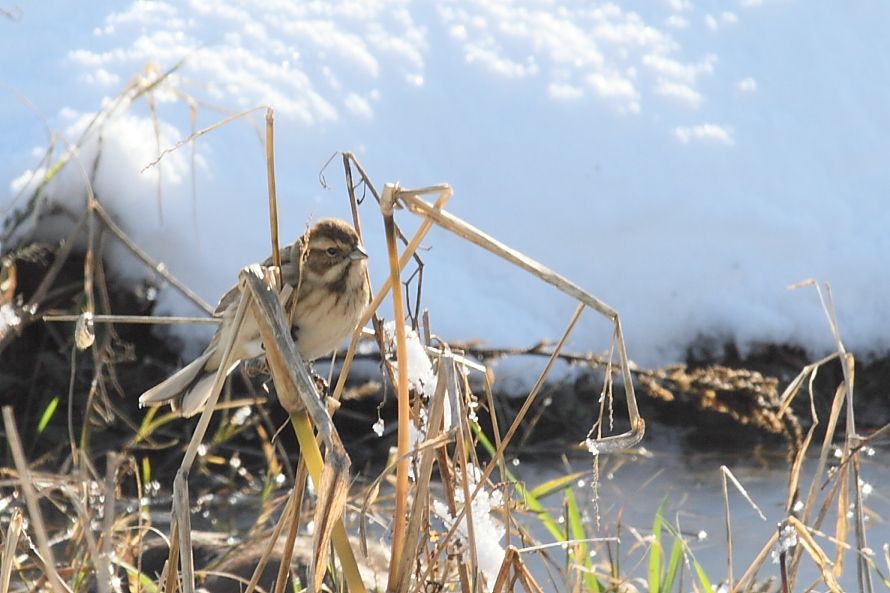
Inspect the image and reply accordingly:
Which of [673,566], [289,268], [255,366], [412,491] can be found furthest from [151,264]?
[673,566]

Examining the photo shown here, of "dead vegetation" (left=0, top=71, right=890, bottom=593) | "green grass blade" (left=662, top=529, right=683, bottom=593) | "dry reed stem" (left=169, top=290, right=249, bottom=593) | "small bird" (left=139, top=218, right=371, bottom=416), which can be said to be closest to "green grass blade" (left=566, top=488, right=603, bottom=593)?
"dead vegetation" (left=0, top=71, right=890, bottom=593)

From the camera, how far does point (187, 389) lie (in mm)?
2625

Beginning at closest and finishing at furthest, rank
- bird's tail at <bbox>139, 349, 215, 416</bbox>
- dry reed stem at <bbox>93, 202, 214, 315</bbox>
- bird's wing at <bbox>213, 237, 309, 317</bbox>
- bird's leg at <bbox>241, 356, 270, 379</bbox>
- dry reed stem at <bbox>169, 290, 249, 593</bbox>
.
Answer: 1. dry reed stem at <bbox>169, 290, 249, 593</bbox>
2. bird's wing at <bbox>213, 237, 309, 317</bbox>
3. bird's tail at <bbox>139, 349, 215, 416</bbox>
4. bird's leg at <bbox>241, 356, 270, 379</bbox>
5. dry reed stem at <bbox>93, 202, 214, 315</bbox>

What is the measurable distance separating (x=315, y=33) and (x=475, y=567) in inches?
182

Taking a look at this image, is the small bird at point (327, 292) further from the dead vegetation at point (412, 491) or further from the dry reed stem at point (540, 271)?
the dry reed stem at point (540, 271)

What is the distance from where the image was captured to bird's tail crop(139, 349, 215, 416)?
101 inches

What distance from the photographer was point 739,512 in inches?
181

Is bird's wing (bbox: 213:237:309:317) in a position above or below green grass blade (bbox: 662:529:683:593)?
above

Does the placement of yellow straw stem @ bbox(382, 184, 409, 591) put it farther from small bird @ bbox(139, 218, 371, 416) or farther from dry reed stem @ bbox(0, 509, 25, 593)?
small bird @ bbox(139, 218, 371, 416)

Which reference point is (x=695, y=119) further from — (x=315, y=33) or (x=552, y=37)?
(x=315, y=33)

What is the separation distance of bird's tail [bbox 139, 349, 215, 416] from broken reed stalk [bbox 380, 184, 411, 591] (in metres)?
0.58

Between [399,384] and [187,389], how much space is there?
0.73 m

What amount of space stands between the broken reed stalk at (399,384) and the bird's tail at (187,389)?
22.9 inches

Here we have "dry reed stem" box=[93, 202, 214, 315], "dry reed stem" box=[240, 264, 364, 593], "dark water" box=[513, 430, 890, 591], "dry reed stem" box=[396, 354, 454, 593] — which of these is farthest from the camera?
"dark water" box=[513, 430, 890, 591]
